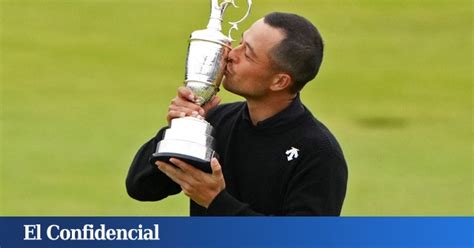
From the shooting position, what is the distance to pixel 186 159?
15.1ft

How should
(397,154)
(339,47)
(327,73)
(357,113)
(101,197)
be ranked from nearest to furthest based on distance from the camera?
(101,197), (397,154), (357,113), (327,73), (339,47)

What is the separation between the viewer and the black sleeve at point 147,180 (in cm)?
482

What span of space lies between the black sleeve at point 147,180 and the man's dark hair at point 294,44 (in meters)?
0.50

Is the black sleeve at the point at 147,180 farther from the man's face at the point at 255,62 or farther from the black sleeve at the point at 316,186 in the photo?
the black sleeve at the point at 316,186

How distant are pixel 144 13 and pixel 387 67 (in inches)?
104

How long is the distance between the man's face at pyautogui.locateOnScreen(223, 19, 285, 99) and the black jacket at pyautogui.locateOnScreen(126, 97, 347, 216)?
14 cm

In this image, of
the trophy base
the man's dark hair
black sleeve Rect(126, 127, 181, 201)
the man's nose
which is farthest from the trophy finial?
the trophy base

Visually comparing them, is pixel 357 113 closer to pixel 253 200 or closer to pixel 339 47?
pixel 339 47

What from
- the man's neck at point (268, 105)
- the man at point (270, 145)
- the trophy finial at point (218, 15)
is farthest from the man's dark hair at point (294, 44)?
the trophy finial at point (218, 15)

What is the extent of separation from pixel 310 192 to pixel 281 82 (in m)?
0.39

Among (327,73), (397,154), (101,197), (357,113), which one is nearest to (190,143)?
(101,197)

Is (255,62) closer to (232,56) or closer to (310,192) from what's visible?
(232,56)

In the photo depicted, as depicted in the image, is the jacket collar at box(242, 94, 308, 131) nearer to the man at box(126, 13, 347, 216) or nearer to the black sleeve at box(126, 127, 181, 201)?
the man at box(126, 13, 347, 216)

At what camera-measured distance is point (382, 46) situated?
1367 cm
